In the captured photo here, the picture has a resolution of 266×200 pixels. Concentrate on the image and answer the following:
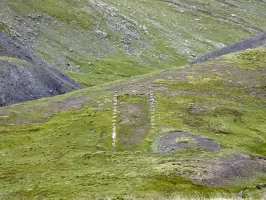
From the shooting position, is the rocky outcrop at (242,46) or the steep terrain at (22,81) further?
the rocky outcrop at (242,46)

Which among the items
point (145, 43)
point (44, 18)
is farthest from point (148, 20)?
point (44, 18)

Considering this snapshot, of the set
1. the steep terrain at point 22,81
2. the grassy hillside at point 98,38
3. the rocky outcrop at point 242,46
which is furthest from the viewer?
the grassy hillside at point 98,38

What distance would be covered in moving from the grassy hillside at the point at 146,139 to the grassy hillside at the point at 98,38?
4944 cm

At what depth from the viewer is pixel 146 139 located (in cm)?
4566

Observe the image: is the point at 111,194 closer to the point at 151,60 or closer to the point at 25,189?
the point at 25,189

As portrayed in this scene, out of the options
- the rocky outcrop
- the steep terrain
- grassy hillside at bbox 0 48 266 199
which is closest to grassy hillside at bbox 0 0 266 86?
the steep terrain

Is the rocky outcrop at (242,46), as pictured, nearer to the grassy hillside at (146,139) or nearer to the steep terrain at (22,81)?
the grassy hillside at (146,139)

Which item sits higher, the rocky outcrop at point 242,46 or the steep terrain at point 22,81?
the rocky outcrop at point 242,46

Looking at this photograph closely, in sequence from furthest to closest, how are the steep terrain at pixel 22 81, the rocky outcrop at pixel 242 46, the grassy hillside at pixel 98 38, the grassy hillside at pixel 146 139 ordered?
the grassy hillside at pixel 98 38
the rocky outcrop at pixel 242 46
the steep terrain at pixel 22 81
the grassy hillside at pixel 146 139

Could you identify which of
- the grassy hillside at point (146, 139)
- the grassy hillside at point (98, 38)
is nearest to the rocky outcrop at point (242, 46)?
the grassy hillside at point (146, 139)

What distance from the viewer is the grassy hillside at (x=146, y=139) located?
33.6m

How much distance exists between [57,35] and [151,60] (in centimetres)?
3764

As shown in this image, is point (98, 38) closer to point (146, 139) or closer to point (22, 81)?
point (22, 81)

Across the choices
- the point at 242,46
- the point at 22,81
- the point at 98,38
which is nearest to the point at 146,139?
the point at 22,81
